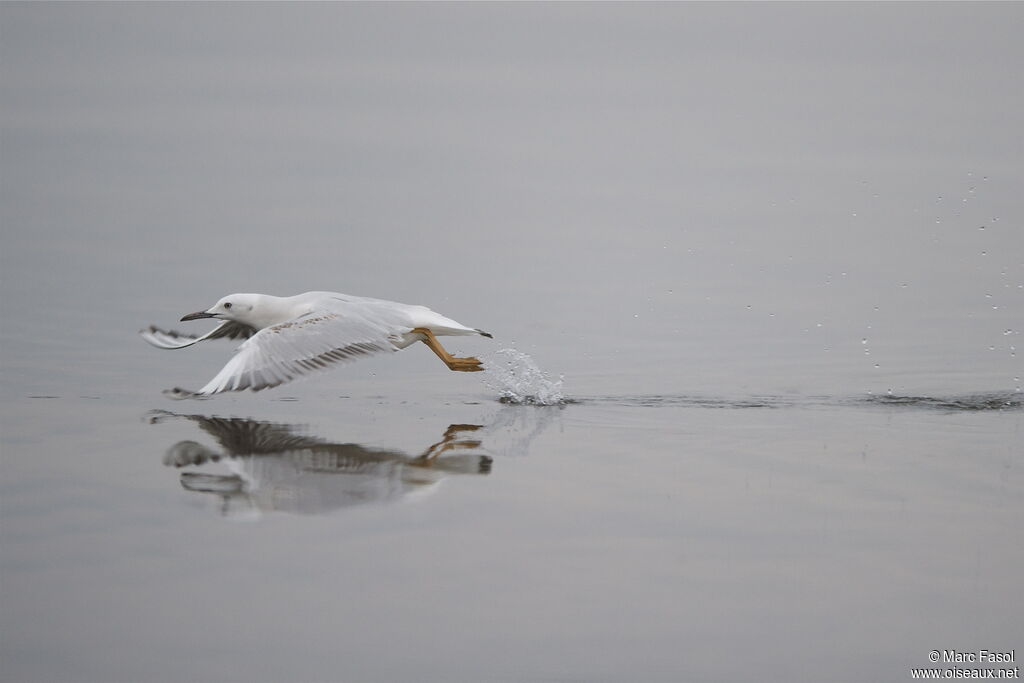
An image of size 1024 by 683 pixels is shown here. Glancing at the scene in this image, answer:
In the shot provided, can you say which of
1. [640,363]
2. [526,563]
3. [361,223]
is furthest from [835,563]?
[361,223]

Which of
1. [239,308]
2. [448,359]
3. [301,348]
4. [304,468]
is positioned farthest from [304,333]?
[304,468]

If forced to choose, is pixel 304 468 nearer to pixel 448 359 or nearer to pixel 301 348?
pixel 301 348

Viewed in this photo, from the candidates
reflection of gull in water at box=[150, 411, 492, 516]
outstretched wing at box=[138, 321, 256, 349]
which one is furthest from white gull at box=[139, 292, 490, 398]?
reflection of gull in water at box=[150, 411, 492, 516]

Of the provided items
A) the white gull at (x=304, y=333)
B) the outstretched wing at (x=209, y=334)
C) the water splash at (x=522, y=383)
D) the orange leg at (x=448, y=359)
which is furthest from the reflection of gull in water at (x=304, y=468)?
the outstretched wing at (x=209, y=334)

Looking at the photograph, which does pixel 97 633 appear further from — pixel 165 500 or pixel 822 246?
pixel 822 246

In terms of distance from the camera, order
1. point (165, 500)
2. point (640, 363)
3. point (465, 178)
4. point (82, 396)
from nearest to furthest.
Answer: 1. point (165, 500)
2. point (82, 396)
3. point (640, 363)
4. point (465, 178)

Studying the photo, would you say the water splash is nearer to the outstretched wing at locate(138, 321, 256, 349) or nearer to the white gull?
the white gull

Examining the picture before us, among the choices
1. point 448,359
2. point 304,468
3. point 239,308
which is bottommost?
point 304,468

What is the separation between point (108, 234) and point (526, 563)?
36.8ft

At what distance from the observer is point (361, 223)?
1667cm

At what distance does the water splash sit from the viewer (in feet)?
31.2

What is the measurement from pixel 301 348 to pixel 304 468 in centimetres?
129

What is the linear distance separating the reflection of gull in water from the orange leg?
84 cm

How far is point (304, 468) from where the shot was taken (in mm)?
7328
